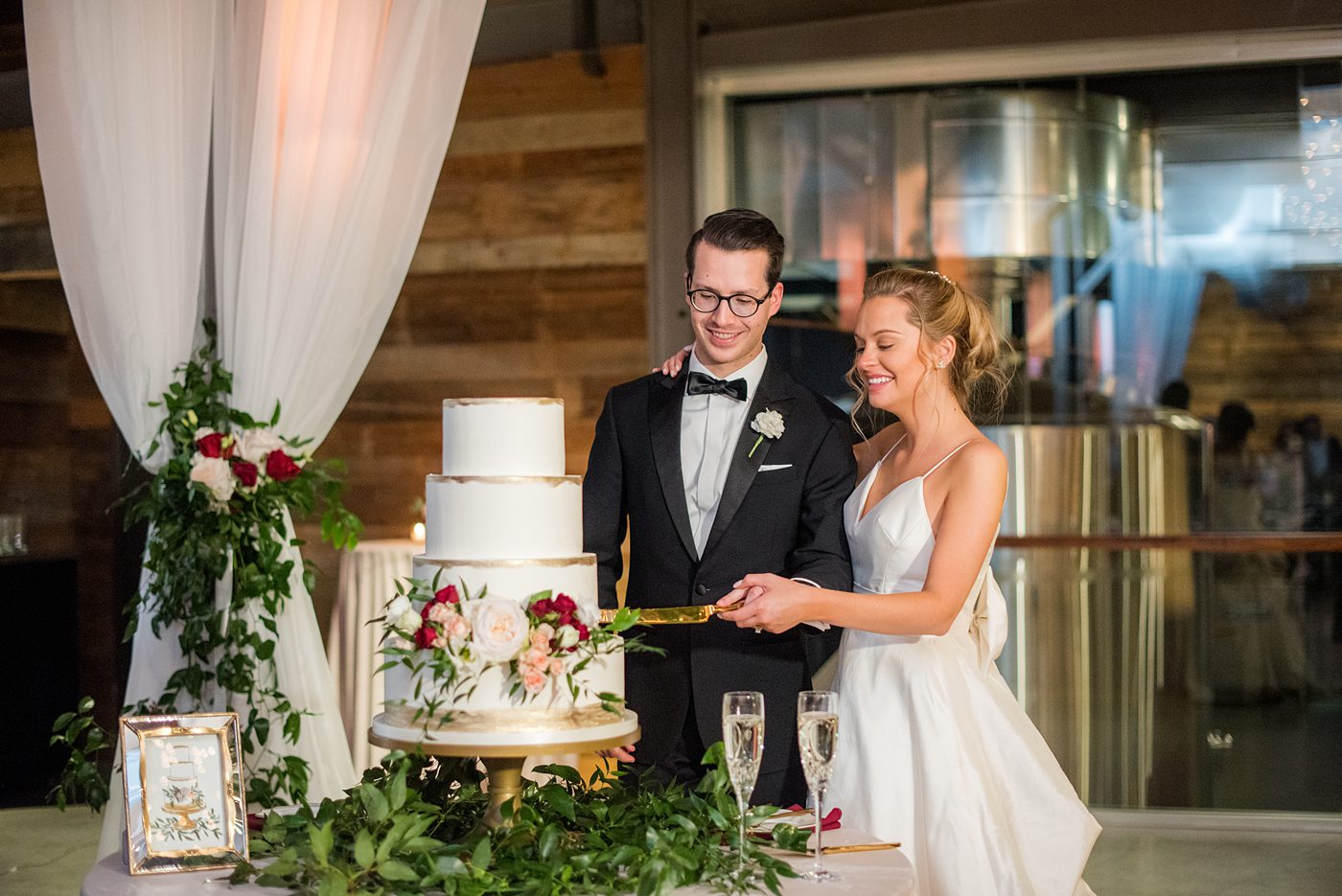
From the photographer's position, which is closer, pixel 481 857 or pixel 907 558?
pixel 481 857

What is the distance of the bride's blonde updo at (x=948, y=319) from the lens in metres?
2.85

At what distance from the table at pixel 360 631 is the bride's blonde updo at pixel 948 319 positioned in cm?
229

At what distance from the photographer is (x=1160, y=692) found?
5352 mm

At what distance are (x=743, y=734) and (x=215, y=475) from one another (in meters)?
1.97

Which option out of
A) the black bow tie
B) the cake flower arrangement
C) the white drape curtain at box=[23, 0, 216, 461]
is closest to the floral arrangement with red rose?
the white drape curtain at box=[23, 0, 216, 461]

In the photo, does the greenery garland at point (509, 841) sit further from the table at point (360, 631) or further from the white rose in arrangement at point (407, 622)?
the table at point (360, 631)

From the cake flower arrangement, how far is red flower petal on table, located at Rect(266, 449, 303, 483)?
61.8 inches

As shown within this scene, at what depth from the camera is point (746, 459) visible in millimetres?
2723

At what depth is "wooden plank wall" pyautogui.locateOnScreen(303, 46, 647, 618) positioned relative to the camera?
5.71 metres

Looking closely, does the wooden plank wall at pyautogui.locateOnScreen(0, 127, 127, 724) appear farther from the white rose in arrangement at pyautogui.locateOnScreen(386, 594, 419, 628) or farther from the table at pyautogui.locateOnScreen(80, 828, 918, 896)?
the white rose in arrangement at pyautogui.locateOnScreen(386, 594, 419, 628)

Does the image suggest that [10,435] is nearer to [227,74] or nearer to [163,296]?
[163,296]

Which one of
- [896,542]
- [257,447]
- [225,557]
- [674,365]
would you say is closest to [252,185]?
[257,447]

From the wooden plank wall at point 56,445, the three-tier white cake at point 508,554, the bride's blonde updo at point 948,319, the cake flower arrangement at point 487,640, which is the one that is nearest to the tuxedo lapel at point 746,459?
the bride's blonde updo at point 948,319

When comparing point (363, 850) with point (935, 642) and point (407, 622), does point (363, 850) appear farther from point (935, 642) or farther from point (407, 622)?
point (935, 642)
